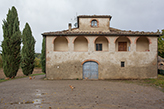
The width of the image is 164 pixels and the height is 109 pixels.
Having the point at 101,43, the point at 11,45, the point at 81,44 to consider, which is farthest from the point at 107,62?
the point at 11,45

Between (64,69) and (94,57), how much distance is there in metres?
3.49

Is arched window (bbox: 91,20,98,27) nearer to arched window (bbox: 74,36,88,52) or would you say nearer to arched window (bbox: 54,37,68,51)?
arched window (bbox: 74,36,88,52)

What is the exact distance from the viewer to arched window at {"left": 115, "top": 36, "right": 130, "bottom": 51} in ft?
53.2

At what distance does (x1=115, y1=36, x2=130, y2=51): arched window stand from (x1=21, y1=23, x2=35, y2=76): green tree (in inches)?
526

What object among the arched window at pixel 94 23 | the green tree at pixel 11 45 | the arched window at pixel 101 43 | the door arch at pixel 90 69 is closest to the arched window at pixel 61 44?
the door arch at pixel 90 69

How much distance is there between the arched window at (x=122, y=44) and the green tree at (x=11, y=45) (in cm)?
1195

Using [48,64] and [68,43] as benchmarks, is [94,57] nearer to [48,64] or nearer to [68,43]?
[68,43]

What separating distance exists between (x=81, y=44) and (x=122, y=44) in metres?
4.84

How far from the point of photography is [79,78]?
14.9 meters

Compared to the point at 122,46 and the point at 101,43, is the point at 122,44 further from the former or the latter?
the point at 101,43

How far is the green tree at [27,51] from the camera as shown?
21.1 metres

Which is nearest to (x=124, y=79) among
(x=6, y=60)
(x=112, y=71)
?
(x=112, y=71)

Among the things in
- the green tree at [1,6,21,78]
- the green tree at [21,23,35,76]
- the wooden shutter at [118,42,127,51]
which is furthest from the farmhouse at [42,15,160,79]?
the green tree at [21,23,35,76]

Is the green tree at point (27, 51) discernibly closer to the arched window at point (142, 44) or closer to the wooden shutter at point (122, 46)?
the wooden shutter at point (122, 46)
